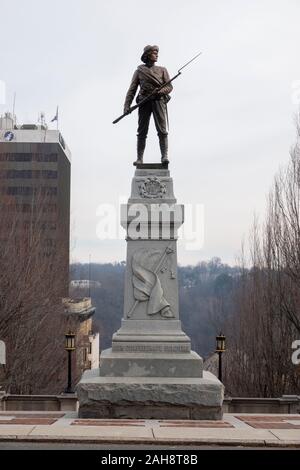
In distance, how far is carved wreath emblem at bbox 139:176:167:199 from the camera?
13.4m

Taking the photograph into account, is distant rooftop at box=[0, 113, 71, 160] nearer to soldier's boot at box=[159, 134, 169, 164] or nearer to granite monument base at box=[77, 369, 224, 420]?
soldier's boot at box=[159, 134, 169, 164]

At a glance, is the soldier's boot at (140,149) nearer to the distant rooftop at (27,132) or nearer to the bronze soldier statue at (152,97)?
the bronze soldier statue at (152,97)

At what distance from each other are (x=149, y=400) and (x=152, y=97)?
6178 millimetres

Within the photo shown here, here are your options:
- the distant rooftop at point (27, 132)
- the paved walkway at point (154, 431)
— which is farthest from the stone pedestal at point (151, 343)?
the distant rooftop at point (27, 132)

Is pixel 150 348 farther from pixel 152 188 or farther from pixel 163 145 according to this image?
pixel 163 145

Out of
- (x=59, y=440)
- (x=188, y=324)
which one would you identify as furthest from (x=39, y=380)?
(x=188, y=324)

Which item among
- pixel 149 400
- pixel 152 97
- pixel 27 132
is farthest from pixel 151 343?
pixel 27 132

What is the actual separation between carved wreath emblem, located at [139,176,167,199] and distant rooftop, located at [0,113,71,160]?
Result: 133ft

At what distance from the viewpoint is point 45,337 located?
86.2 ft

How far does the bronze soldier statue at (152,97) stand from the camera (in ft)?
44.8

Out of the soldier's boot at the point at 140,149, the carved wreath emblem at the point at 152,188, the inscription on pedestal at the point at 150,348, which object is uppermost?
the soldier's boot at the point at 140,149

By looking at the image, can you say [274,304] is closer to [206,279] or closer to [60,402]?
[60,402]

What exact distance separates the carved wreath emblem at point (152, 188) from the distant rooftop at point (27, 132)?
40.4 m

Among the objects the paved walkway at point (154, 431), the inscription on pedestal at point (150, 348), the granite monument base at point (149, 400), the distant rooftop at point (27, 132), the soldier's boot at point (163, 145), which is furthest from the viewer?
the distant rooftop at point (27, 132)
